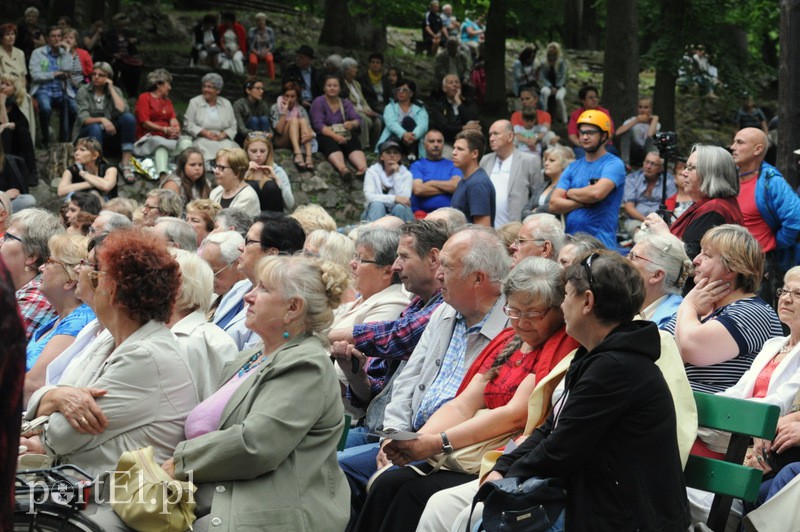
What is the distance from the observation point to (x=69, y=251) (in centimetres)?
666

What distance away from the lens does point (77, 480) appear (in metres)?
4.11

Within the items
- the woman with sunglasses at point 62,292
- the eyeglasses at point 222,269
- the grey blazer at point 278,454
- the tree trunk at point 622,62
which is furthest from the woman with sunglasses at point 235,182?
the tree trunk at point 622,62

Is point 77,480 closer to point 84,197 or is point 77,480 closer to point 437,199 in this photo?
point 84,197

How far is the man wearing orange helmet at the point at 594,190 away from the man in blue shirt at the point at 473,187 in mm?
682

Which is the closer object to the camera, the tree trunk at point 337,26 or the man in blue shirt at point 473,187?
the man in blue shirt at point 473,187

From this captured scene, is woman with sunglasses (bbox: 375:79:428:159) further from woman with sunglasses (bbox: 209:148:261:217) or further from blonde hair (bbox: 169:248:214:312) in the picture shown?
blonde hair (bbox: 169:248:214:312)

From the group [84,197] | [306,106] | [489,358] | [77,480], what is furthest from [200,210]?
[306,106]

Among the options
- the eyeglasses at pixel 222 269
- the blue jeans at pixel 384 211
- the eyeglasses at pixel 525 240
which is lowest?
the blue jeans at pixel 384 211

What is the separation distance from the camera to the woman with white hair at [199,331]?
4.97m

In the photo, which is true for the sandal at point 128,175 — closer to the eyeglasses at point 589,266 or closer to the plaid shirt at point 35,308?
the plaid shirt at point 35,308

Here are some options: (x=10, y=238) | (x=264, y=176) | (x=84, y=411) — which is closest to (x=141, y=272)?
(x=84, y=411)

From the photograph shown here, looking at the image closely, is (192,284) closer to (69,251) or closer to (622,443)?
(69,251)

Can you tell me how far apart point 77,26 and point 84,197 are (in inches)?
460

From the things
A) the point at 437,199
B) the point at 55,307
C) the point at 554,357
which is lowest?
the point at 437,199
